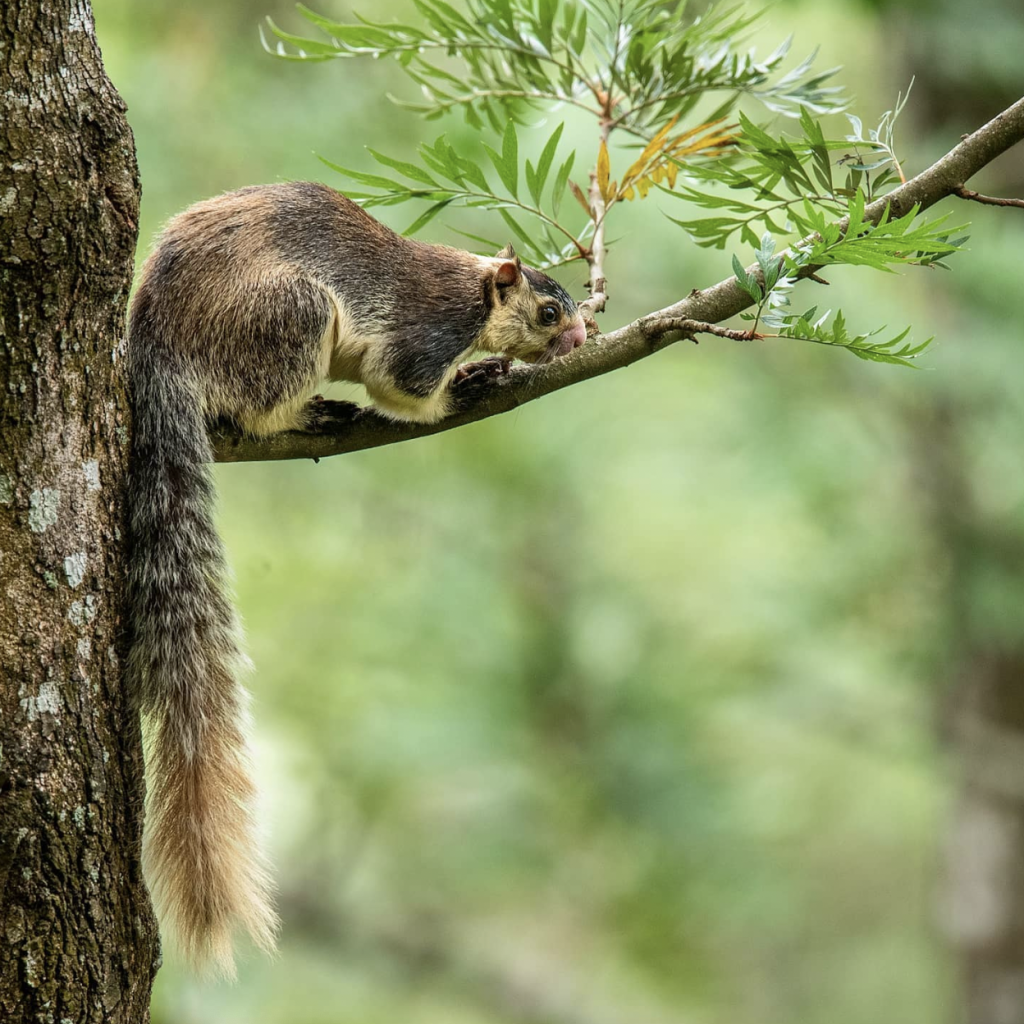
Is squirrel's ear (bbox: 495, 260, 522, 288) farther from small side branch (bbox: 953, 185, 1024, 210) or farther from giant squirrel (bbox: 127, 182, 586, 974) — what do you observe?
small side branch (bbox: 953, 185, 1024, 210)

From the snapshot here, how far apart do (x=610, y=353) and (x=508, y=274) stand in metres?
0.68

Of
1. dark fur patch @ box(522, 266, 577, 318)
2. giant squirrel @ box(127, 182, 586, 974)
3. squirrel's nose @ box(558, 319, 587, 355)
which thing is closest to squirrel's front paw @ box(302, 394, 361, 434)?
giant squirrel @ box(127, 182, 586, 974)

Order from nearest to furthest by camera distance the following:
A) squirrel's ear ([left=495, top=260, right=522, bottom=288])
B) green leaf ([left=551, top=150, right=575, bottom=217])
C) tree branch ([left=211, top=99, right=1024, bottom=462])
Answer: tree branch ([left=211, top=99, right=1024, bottom=462]), green leaf ([left=551, top=150, right=575, bottom=217]), squirrel's ear ([left=495, top=260, right=522, bottom=288])

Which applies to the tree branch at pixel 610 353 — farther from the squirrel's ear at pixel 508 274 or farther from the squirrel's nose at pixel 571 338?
the squirrel's ear at pixel 508 274

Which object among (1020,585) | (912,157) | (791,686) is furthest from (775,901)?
(912,157)

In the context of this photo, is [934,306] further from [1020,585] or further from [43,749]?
[43,749]

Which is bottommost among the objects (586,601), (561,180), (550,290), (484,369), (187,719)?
(586,601)

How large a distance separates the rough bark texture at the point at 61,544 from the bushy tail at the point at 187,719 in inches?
3.4

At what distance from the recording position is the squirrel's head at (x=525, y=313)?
252 cm

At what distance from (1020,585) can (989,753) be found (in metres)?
0.82

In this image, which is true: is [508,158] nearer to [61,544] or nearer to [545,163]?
[545,163]

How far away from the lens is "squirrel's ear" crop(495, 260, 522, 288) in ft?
8.11

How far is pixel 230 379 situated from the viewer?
1947 millimetres

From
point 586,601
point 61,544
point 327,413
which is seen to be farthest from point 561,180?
point 586,601
